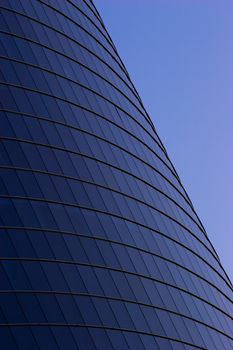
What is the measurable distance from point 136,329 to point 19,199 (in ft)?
32.1

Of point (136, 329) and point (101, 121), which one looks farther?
point (101, 121)

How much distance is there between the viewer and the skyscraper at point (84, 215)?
39562 millimetres

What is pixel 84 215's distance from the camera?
46.2 metres

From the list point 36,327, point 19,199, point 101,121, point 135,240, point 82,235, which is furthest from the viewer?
point 101,121

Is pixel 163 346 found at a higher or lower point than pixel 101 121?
lower

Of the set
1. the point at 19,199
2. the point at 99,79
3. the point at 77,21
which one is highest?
the point at 77,21

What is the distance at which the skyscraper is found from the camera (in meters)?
39.6

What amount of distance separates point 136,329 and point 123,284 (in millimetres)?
2714

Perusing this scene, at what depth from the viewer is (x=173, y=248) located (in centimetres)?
5762

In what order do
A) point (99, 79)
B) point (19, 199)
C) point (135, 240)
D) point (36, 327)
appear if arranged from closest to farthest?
1. point (36, 327)
2. point (19, 199)
3. point (135, 240)
4. point (99, 79)

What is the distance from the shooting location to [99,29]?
6950cm

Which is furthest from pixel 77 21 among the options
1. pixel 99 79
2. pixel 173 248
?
pixel 173 248

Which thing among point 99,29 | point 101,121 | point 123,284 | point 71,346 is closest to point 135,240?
point 123,284

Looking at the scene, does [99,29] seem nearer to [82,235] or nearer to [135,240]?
[135,240]
